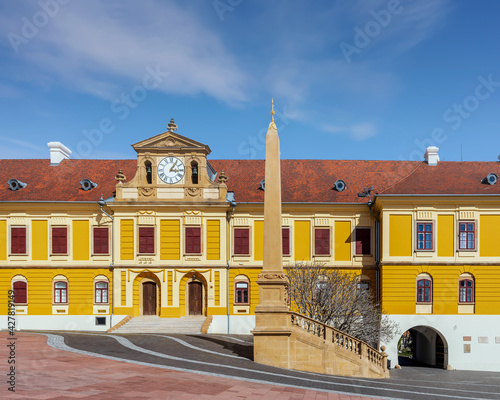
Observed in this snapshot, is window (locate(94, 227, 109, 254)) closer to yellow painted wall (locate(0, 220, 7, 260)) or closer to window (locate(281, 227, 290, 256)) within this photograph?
yellow painted wall (locate(0, 220, 7, 260))

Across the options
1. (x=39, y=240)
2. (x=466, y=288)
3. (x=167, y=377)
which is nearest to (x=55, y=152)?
(x=39, y=240)

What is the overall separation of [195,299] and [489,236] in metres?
18.2

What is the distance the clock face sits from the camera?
30.8 meters

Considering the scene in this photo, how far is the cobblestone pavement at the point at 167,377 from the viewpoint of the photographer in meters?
12.5

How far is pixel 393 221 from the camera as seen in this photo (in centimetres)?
2959

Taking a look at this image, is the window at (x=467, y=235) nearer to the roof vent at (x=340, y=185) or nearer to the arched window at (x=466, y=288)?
the arched window at (x=466, y=288)

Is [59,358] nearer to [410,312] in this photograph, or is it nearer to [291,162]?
[410,312]

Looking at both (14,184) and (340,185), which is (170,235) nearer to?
(14,184)

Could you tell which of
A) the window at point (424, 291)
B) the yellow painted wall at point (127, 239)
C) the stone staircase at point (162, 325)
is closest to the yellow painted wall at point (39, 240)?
the yellow painted wall at point (127, 239)

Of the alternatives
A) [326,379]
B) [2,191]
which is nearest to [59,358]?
[326,379]

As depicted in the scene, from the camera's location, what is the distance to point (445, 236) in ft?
96.7

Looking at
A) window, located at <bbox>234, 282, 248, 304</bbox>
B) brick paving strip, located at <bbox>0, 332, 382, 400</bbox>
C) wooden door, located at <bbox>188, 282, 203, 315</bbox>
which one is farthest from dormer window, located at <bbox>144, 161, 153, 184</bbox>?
brick paving strip, located at <bbox>0, 332, 382, 400</bbox>

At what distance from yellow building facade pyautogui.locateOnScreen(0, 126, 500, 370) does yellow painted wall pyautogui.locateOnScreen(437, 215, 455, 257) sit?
0.20ft

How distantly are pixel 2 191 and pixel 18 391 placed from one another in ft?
78.8
